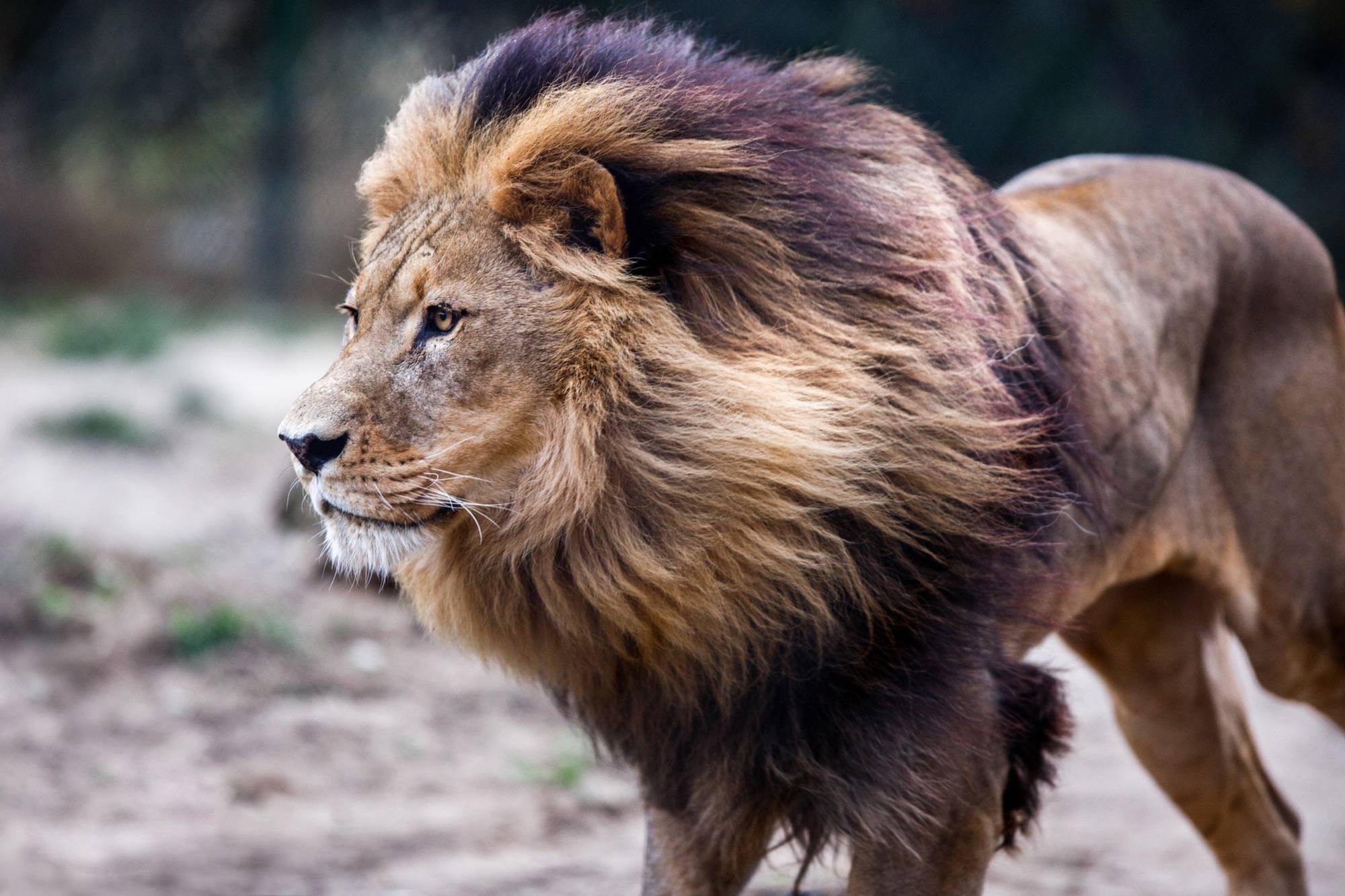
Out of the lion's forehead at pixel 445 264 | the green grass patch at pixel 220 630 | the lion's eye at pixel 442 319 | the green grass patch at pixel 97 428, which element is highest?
the lion's forehead at pixel 445 264

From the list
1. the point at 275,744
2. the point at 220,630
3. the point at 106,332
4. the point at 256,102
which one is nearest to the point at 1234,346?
the point at 275,744

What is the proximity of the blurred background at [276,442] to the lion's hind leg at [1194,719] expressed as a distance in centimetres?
36

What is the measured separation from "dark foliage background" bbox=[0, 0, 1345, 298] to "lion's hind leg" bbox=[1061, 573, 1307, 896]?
5.16 m

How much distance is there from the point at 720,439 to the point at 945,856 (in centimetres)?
68

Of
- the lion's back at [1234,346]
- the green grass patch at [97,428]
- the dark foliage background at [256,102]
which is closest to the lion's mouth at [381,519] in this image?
the lion's back at [1234,346]

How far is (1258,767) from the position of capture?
3227 mm

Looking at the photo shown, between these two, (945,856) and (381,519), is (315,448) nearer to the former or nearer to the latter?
(381,519)

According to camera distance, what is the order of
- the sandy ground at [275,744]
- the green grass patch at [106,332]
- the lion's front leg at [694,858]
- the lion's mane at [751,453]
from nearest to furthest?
the lion's mane at [751,453] < the lion's front leg at [694,858] < the sandy ground at [275,744] < the green grass patch at [106,332]

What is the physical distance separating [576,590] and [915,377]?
1.74ft

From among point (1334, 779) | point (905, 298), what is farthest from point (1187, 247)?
point (1334, 779)

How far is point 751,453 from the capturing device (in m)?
1.82

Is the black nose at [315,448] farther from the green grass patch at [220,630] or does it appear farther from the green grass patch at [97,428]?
the green grass patch at [97,428]

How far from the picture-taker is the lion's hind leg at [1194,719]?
119 inches

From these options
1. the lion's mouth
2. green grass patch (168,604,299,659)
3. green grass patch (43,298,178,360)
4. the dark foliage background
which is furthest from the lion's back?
the dark foliage background
